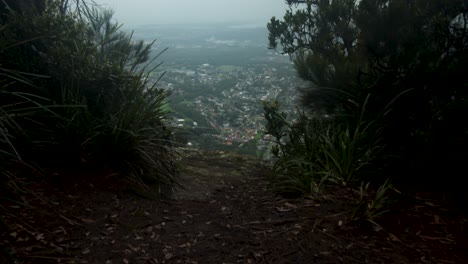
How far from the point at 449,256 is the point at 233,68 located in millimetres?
19759

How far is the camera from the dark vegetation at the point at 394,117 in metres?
2.99

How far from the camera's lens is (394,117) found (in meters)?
3.51

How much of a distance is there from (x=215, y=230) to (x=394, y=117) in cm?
179

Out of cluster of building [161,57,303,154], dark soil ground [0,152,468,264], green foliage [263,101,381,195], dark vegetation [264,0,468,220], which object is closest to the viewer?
dark soil ground [0,152,468,264]

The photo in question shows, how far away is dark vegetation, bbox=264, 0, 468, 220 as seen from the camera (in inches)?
118

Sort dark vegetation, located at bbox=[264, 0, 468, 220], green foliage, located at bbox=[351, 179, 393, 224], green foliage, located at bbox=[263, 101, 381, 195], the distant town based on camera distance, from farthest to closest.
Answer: the distant town → green foliage, located at bbox=[263, 101, 381, 195] → dark vegetation, located at bbox=[264, 0, 468, 220] → green foliage, located at bbox=[351, 179, 393, 224]

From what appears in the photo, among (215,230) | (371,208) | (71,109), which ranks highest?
(71,109)

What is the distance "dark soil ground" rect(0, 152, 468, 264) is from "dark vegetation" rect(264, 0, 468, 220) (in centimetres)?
19

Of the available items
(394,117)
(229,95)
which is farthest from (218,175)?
(229,95)

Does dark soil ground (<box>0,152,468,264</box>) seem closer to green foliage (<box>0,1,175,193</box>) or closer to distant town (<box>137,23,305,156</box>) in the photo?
green foliage (<box>0,1,175,193</box>)

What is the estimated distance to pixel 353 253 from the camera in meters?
2.49

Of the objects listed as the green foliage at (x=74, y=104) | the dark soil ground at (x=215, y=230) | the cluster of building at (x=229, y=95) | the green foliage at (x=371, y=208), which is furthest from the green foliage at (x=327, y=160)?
the cluster of building at (x=229, y=95)

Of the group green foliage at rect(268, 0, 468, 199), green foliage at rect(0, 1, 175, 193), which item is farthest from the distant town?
green foliage at rect(268, 0, 468, 199)

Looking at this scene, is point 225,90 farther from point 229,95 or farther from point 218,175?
point 218,175
